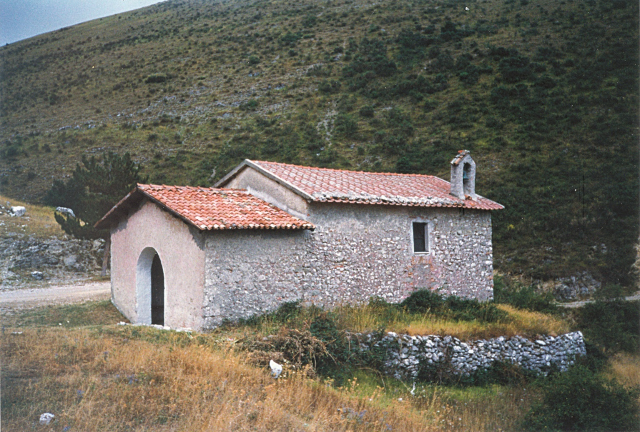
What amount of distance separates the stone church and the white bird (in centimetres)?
263

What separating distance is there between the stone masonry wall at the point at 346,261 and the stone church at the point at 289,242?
0.03 metres

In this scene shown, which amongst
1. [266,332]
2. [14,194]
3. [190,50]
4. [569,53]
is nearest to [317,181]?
[266,332]

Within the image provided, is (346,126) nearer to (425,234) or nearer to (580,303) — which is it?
(580,303)

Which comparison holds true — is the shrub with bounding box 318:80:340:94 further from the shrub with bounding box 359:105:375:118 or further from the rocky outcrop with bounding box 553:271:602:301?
the rocky outcrop with bounding box 553:271:602:301

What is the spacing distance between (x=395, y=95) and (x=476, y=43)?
11.5 m

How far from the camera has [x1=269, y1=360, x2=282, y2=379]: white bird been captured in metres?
8.21

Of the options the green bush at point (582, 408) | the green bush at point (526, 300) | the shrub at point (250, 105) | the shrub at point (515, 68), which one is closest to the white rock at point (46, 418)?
the green bush at point (582, 408)

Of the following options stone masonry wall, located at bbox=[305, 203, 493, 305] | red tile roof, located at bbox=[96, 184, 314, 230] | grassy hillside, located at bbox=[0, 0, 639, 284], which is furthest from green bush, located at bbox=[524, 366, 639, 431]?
grassy hillside, located at bbox=[0, 0, 639, 284]

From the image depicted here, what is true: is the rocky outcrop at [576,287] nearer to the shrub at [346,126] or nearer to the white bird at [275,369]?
the white bird at [275,369]

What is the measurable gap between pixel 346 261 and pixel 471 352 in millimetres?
4195

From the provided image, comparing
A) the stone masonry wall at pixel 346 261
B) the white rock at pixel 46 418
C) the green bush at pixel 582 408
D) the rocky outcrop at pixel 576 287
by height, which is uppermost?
the stone masonry wall at pixel 346 261

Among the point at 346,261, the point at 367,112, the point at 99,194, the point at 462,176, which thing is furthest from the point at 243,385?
the point at 367,112

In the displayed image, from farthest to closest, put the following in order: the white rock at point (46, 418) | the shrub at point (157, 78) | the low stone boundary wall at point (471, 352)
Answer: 1. the shrub at point (157, 78)
2. the low stone boundary wall at point (471, 352)
3. the white rock at point (46, 418)

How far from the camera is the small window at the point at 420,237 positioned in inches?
577
